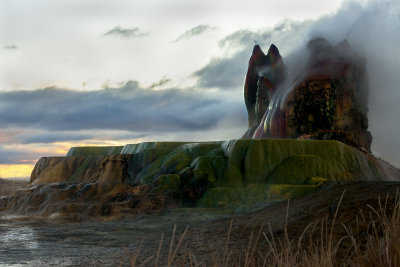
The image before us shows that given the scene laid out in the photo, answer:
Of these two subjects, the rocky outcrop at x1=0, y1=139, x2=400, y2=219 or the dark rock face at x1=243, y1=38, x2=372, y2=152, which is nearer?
the rocky outcrop at x1=0, y1=139, x2=400, y2=219

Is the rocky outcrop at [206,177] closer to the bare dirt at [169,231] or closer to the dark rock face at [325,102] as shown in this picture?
the bare dirt at [169,231]

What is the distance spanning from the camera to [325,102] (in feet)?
97.5

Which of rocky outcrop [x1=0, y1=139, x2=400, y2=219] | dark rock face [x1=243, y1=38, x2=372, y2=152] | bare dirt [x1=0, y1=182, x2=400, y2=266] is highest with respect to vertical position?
dark rock face [x1=243, y1=38, x2=372, y2=152]

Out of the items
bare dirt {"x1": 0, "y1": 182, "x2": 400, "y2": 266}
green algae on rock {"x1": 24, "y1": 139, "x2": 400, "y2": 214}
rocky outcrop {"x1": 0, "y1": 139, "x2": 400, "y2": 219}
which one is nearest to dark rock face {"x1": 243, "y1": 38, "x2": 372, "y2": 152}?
green algae on rock {"x1": 24, "y1": 139, "x2": 400, "y2": 214}

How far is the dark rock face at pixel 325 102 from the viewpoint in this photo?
2966 cm

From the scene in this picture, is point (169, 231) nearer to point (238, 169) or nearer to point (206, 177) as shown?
point (206, 177)

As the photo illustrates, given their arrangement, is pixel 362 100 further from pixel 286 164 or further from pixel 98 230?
pixel 98 230

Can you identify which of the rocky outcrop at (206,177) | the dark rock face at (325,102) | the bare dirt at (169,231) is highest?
the dark rock face at (325,102)

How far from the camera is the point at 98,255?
8.88 m

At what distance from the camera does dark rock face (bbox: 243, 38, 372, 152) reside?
29.7 metres

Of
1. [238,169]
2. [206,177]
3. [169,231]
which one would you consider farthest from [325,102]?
[169,231]

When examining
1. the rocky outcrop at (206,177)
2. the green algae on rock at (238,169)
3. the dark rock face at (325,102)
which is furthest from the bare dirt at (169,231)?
the dark rock face at (325,102)

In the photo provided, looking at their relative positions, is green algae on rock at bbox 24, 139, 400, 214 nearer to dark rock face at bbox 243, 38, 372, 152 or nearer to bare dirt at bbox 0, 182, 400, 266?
bare dirt at bbox 0, 182, 400, 266

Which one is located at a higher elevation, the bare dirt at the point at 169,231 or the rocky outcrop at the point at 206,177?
the rocky outcrop at the point at 206,177
